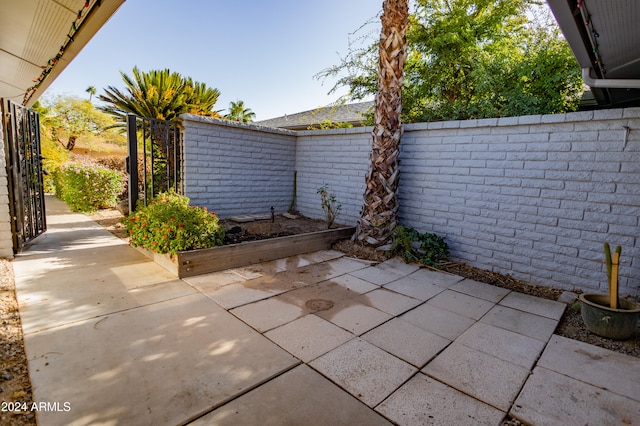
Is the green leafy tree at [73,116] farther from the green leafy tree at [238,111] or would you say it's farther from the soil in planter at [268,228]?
the soil in planter at [268,228]

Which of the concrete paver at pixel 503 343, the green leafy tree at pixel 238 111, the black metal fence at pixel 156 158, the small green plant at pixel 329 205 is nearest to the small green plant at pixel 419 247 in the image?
the small green plant at pixel 329 205

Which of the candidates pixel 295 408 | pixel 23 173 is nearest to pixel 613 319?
pixel 295 408

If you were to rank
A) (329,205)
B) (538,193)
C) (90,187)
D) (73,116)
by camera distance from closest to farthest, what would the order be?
(538,193) → (329,205) → (90,187) → (73,116)

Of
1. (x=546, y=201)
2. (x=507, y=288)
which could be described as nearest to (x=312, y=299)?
(x=507, y=288)

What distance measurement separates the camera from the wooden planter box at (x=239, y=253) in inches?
148

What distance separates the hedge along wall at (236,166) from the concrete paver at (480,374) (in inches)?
192

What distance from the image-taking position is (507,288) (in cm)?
393

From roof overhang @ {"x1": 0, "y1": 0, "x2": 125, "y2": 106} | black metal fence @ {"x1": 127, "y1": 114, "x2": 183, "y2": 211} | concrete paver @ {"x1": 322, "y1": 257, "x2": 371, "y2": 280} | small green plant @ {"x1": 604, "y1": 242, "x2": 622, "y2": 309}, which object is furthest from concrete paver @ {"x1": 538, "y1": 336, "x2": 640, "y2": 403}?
black metal fence @ {"x1": 127, "y1": 114, "x2": 183, "y2": 211}

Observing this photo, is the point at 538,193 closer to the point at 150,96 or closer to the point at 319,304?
the point at 319,304

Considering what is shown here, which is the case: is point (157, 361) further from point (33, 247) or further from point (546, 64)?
point (546, 64)

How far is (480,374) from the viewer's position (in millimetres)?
2148

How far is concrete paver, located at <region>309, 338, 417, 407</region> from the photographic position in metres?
1.92

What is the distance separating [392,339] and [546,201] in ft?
9.75

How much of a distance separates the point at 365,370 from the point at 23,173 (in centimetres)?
590
